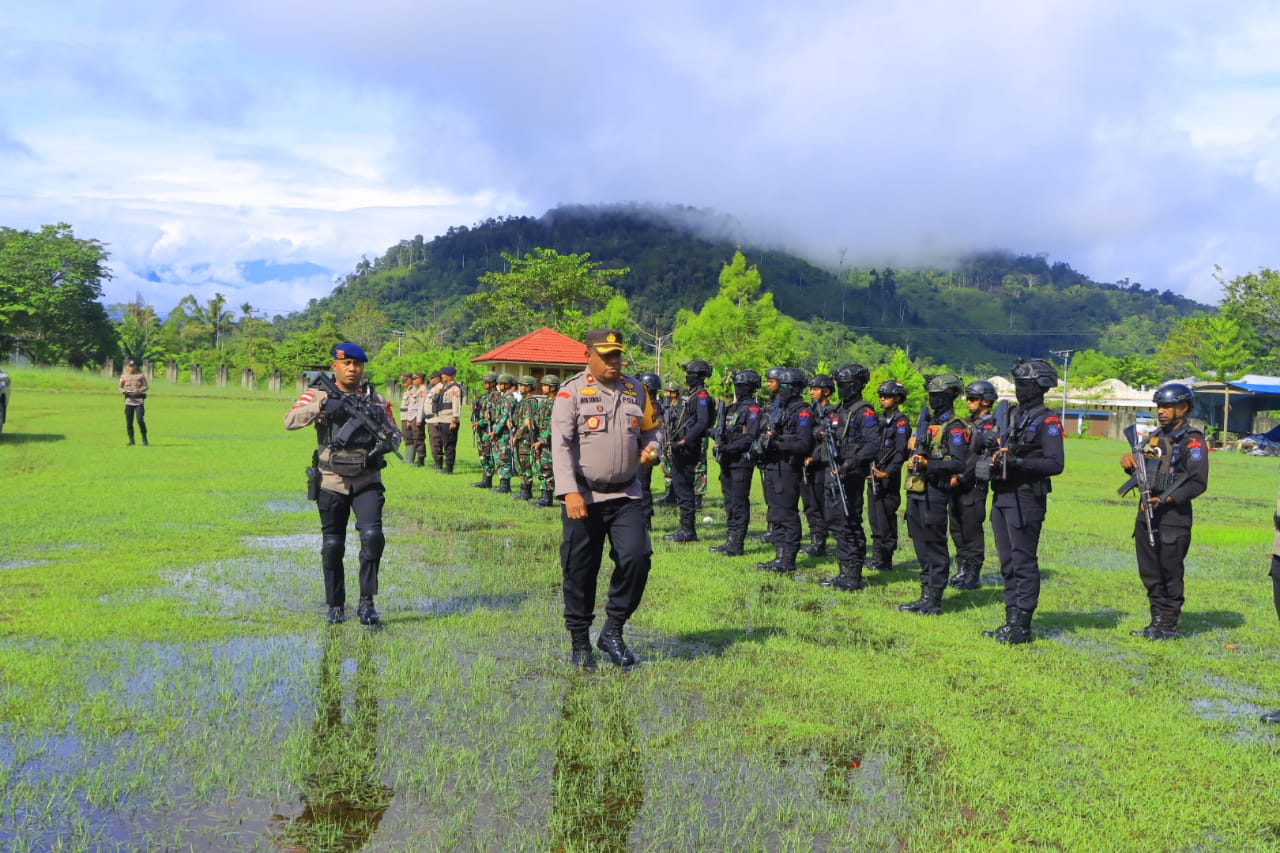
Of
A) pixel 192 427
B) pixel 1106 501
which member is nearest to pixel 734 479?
pixel 1106 501

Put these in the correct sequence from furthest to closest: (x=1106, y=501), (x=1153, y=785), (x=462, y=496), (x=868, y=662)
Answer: (x=1106, y=501) → (x=462, y=496) → (x=868, y=662) → (x=1153, y=785)

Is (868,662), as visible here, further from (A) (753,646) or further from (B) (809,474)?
(B) (809,474)

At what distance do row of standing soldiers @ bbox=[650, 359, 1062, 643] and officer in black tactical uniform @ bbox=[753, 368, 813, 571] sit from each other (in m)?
0.01

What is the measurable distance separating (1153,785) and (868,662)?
207cm

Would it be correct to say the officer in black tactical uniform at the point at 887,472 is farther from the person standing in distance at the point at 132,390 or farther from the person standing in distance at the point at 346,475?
the person standing in distance at the point at 132,390

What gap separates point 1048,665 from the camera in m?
6.54

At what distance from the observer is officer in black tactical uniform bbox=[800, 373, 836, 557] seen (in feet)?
31.1

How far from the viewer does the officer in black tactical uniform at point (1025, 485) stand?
7016 mm

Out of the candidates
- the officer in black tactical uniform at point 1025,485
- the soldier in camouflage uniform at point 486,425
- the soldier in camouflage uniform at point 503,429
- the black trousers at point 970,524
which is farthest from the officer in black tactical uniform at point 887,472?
the soldier in camouflage uniform at point 486,425

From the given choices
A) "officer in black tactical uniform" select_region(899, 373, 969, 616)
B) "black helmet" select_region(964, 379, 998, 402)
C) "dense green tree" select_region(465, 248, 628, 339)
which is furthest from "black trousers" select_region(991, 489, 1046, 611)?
"dense green tree" select_region(465, 248, 628, 339)

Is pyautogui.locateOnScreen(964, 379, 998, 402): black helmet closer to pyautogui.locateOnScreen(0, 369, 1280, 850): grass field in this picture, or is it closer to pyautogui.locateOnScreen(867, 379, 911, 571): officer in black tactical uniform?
pyautogui.locateOnScreen(867, 379, 911, 571): officer in black tactical uniform

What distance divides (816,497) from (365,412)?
209 inches

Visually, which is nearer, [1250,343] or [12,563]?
[12,563]

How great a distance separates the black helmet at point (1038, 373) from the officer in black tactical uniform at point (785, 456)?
260cm
